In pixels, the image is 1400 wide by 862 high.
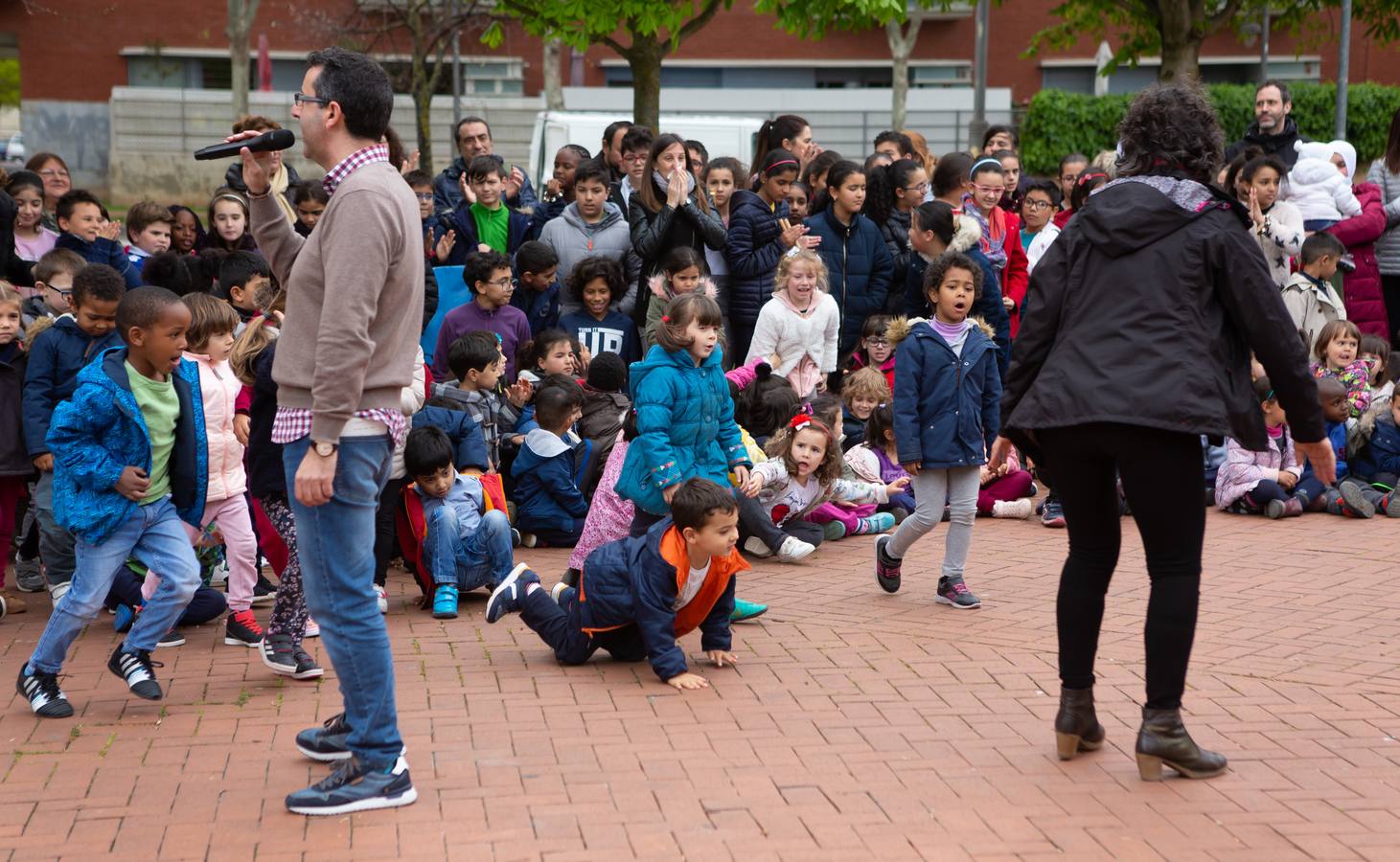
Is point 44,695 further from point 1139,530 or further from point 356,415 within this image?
point 1139,530

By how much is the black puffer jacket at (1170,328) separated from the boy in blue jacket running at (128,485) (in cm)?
313

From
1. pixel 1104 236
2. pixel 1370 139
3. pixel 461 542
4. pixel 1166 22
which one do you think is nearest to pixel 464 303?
pixel 461 542

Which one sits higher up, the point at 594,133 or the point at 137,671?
the point at 594,133

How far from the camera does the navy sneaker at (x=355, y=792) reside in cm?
439

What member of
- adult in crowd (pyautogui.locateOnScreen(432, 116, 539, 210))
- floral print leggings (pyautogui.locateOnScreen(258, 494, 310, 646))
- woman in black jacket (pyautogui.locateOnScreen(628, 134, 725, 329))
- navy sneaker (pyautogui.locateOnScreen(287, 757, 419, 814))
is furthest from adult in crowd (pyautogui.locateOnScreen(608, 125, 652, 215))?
navy sneaker (pyautogui.locateOnScreen(287, 757, 419, 814))

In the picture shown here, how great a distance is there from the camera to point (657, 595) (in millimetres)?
5766

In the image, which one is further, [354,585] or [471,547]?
[471,547]

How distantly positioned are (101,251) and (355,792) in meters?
5.38

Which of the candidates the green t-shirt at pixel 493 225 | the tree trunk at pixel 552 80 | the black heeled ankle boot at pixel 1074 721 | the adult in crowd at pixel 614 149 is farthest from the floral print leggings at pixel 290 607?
the tree trunk at pixel 552 80

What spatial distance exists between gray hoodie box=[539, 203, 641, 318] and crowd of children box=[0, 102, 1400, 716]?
0.09 ft

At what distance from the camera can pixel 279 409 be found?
4410 mm

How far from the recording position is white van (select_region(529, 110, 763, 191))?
21.7m

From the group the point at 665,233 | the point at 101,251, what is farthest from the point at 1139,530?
the point at 101,251

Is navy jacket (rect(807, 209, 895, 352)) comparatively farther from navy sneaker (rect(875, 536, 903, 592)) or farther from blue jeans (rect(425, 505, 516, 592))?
blue jeans (rect(425, 505, 516, 592))
